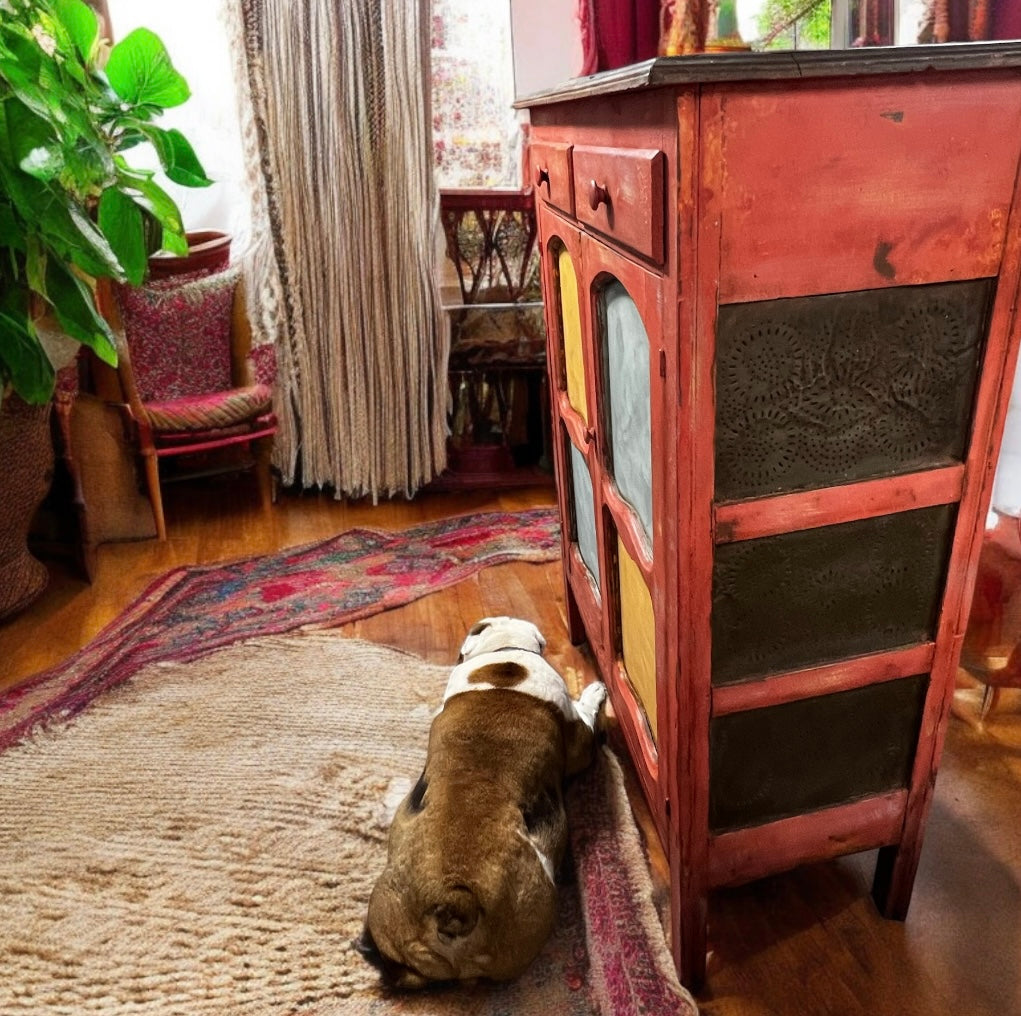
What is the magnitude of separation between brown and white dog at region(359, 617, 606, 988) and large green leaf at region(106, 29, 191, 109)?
1505mm

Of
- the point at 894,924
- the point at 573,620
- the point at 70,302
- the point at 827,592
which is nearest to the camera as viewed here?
the point at 827,592

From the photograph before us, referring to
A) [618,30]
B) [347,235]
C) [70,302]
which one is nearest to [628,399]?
[70,302]

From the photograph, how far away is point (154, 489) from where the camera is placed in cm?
249

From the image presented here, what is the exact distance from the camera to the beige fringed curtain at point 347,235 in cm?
233

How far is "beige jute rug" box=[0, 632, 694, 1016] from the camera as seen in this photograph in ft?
3.87

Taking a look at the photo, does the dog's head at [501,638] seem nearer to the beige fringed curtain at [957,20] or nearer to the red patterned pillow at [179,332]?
the beige fringed curtain at [957,20]

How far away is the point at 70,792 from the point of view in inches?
61.2

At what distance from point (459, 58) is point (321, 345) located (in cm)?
97

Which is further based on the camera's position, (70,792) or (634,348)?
(70,792)

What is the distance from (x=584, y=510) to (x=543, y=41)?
5.81 feet

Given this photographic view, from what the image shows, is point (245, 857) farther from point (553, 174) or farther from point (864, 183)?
point (864, 183)

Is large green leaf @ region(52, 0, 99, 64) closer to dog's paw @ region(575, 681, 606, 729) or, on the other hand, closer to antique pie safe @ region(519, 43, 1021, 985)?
antique pie safe @ region(519, 43, 1021, 985)

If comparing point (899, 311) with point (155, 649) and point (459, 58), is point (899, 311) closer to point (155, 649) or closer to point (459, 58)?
point (155, 649)

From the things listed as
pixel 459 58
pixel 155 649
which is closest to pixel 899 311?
pixel 155 649
